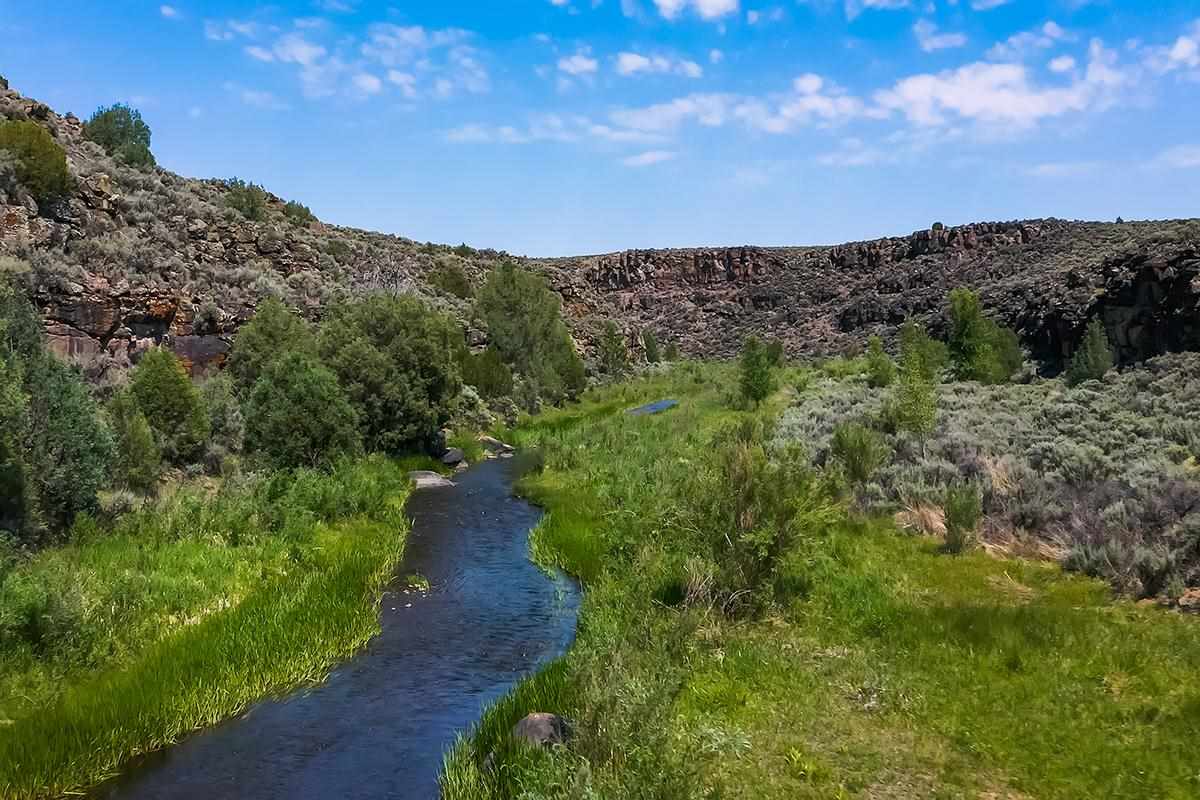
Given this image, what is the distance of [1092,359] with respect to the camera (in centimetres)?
3275

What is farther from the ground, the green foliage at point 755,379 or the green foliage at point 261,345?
the green foliage at point 261,345

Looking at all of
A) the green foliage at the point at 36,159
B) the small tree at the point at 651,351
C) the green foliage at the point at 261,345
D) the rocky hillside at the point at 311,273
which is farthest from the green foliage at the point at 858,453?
the small tree at the point at 651,351

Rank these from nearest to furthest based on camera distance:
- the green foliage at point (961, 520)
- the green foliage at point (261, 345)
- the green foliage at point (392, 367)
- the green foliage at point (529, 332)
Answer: the green foliage at point (961, 520), the green foliage at point (261, 345), the green foliage at point (392, 367), the green foliage at point (529, 332)

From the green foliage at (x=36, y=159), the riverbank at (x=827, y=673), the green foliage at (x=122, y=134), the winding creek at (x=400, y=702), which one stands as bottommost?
the winding creek at (x=400, y=702)

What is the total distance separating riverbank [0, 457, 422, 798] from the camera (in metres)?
10.4

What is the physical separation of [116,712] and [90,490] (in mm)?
7449

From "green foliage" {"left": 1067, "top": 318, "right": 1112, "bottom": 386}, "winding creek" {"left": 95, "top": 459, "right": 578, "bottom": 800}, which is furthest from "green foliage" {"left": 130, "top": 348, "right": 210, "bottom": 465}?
"green foliage" {"left": 1067, "top": 318, "right": 1112, "bottom": 386}

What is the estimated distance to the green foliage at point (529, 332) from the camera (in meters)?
58.9

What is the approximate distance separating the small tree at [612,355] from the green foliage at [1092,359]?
4484cm

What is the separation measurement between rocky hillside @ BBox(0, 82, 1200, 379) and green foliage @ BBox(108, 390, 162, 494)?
5.93 meters

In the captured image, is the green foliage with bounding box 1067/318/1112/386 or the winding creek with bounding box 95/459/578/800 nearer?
the winding creek with bounding box 95/459/578/800

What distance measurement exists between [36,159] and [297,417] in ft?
51.8

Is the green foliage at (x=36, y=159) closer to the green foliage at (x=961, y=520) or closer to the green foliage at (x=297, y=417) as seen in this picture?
the green foliage at (x=297, y=417)

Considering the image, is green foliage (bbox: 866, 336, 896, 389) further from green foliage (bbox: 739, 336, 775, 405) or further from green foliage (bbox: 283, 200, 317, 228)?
green foliage (bbox: 283, 200, 317, 228)
